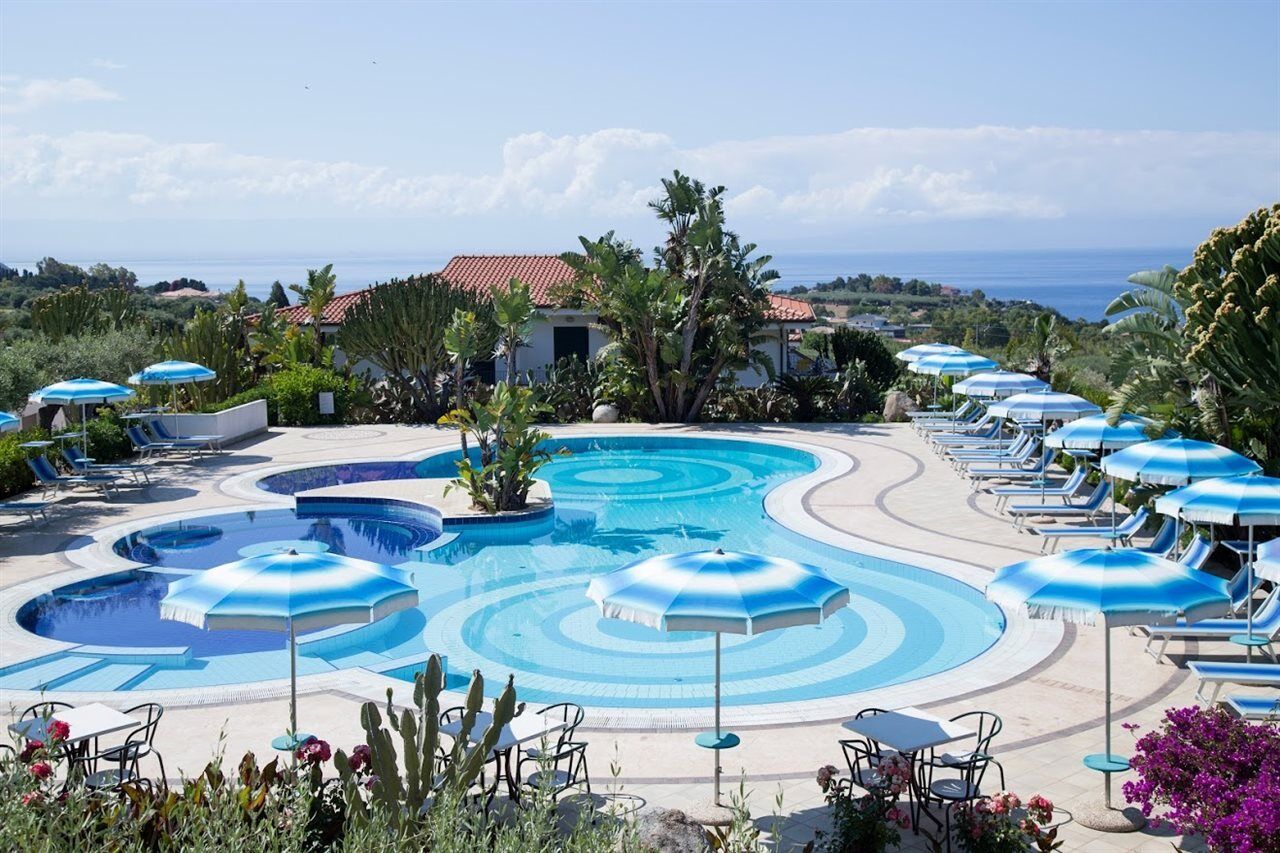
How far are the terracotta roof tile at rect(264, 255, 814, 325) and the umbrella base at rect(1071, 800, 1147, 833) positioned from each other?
1125 inches

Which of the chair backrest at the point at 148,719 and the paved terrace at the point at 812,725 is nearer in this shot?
the chair backrest at the point at 148,719

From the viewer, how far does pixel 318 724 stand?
34.7 feet

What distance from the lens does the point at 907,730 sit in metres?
8.66

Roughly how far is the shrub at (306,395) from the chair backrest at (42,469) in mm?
10148

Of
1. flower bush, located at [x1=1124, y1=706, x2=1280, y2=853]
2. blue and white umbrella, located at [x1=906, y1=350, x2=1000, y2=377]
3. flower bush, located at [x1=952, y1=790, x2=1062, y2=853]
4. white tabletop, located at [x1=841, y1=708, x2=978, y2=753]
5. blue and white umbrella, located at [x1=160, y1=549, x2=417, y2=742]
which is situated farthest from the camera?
blue and white umbrella, located at [x1=906, y1=350, x2=1000, y2=377]

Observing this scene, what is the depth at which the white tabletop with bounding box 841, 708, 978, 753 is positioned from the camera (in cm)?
843

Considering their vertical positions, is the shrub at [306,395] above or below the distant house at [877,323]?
above

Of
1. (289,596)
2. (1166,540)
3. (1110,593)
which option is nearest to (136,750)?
(289,596)

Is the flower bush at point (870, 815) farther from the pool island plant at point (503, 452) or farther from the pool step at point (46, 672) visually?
the pool island plant at point (503, 452)

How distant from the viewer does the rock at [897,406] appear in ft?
104

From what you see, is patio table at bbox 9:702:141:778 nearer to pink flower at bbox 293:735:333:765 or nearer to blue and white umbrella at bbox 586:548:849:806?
pink flower at bbox 293:735:333:765

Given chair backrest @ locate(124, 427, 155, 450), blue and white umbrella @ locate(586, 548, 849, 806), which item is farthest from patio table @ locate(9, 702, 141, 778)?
chair backrest @ locate(124, 427, 155, 450)

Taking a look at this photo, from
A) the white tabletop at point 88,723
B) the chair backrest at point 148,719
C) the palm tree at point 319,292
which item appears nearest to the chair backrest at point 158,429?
the palm tree at point 319,292

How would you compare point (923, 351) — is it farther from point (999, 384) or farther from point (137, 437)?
point (137, 437)
